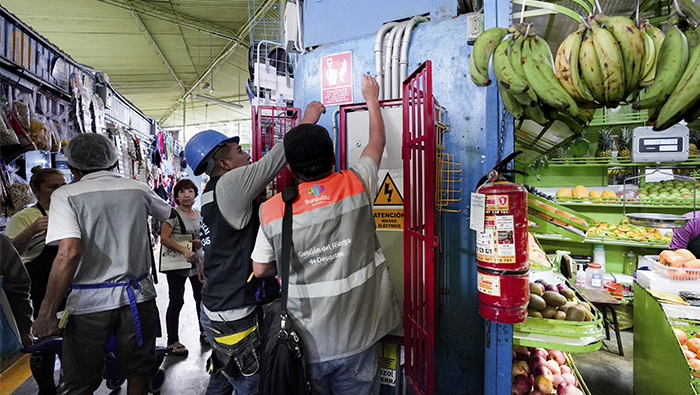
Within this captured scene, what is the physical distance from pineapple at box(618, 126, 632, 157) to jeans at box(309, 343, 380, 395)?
4891 mm

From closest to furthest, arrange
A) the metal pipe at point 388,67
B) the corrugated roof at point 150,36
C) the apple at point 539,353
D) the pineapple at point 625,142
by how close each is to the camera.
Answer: the metal pipe at point 388,67 < the apple at point 539,353 < the pineapple at point 625,142 < the corrugated roof at point 150,36

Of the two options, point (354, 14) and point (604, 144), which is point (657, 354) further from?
point (604, 144)

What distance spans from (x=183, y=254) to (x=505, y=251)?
2.91 metres

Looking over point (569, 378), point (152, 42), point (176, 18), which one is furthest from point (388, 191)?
point (152, 42)

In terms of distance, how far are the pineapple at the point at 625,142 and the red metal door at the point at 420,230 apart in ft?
14.2

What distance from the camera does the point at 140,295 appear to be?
203cm

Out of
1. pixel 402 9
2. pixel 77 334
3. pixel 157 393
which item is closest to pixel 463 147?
pixel 402 9

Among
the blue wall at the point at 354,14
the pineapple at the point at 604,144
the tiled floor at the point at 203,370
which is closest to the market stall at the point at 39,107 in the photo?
the tiled floor at the point at 203,370

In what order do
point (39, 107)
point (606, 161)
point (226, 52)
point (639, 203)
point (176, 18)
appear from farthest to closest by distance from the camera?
point (226, 52) < point (176, 18) < point (606, 161) < point (639, 203) < point (39, 107)

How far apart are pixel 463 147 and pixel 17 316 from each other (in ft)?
11.3

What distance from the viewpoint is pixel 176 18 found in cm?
659

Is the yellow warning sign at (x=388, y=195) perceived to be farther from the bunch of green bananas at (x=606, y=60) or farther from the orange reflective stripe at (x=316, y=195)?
the bunch of green bananas at (x=606, y=60)

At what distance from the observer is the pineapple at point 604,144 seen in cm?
444

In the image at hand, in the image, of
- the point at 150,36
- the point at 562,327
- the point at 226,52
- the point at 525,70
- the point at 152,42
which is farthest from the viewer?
→ the point at 226,52
